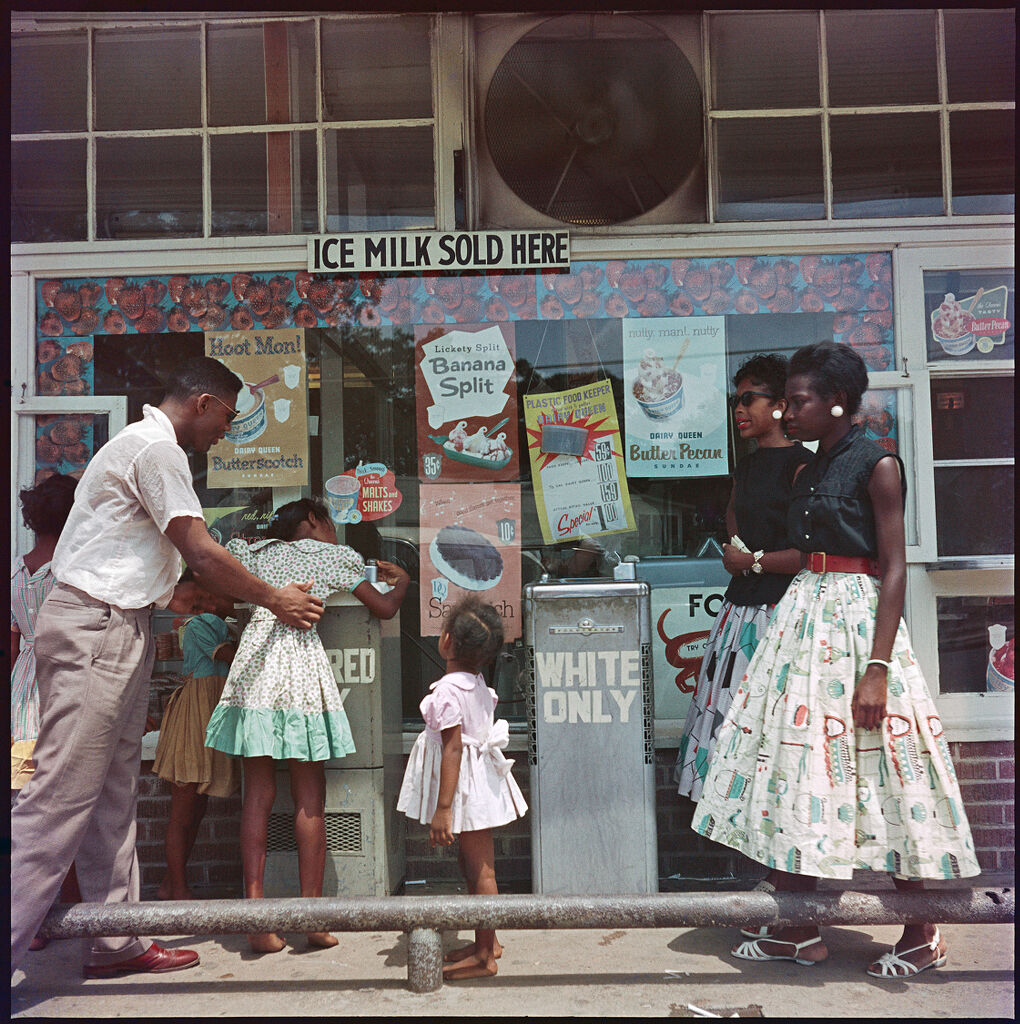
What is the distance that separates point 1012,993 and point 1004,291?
2.99 meters

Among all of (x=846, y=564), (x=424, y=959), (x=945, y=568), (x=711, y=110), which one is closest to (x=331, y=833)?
(x=424, y=959)

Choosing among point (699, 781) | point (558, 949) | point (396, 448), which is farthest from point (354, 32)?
point (558, 949)

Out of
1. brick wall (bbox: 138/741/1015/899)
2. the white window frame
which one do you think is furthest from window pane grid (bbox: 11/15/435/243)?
brick wall (bbox: 138/741/1015/899)

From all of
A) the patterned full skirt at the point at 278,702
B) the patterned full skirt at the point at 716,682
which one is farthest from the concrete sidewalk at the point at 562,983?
the patterned full skirt at the point at 278,702

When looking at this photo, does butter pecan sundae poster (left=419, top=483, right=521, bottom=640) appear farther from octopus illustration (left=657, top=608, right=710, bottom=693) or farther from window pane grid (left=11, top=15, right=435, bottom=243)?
window pane grid (left=11, top=15, right=435, bottom=243)

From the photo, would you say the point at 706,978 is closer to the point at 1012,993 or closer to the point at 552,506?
the point at 1012,993

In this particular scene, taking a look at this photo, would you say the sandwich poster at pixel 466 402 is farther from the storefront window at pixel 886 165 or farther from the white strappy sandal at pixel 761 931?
the white strappy sandal at pixel 761 931

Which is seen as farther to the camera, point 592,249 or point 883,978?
point 592,249

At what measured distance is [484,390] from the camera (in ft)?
15.4

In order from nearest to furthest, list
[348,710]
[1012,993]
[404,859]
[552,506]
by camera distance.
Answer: [1012,993] < [348,710] < [404,859] < [552,506]

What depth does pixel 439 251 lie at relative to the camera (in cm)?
462

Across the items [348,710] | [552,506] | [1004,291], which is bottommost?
[348,710]

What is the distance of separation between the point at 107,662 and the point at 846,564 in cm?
253

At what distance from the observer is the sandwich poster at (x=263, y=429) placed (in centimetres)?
464
